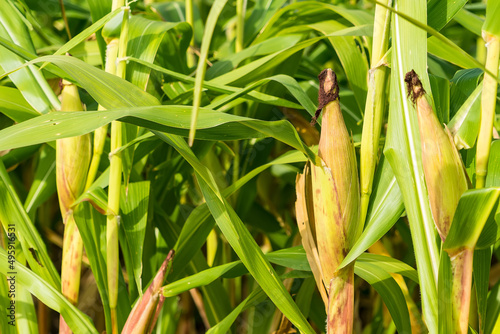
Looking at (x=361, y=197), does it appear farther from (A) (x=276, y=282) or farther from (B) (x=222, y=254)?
(B) (x=222, y=254)

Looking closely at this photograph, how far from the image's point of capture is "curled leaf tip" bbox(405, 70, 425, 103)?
421 mm

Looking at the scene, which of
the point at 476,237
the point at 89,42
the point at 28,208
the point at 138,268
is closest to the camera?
the point at 476,237

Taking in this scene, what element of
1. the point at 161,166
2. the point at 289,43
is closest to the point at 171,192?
the point at 161,166

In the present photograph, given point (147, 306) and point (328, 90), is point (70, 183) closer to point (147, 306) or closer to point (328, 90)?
point (147, 306)

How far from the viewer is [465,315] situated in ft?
1.42

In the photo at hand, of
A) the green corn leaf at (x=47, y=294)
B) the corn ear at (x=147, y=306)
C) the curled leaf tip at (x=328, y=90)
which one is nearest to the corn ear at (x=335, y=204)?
the curled leaf tip at (x=328, y=90)

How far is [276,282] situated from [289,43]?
450 mm

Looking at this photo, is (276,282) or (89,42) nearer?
(276,282)

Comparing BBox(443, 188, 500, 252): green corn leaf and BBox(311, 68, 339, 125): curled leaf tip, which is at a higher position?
BBox(311, 68, 339, 125): curled leaf tip

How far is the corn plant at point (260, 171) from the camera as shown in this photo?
43 cm

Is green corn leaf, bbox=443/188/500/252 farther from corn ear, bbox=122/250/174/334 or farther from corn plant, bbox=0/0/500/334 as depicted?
corn ear, bbox=122/250/174/334

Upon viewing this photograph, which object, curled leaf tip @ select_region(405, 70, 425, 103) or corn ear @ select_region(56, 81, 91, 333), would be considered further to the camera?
corn ear @ select_region(56, 81, 91, 333)

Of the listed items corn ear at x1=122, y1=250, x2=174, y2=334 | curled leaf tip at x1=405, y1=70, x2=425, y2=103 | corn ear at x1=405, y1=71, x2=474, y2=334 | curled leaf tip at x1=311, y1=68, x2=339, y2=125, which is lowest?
corn ear at x1=122, y1=250, x2=174, y2=334

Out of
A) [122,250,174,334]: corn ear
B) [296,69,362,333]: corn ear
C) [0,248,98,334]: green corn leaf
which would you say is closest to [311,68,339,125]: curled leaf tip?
[296,69,362,333]: corn ear
